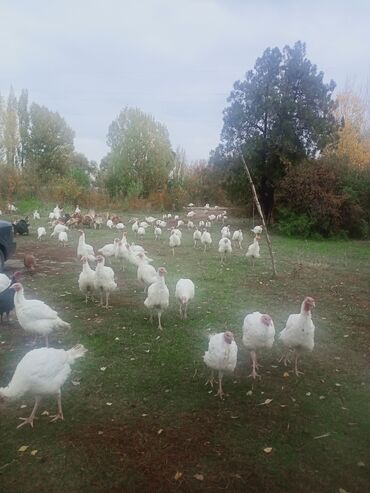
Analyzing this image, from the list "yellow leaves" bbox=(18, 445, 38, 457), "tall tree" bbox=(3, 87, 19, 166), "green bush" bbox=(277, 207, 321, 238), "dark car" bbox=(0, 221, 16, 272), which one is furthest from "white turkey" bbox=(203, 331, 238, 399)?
"tall tree" bbox=(3, 87, 19, 166)

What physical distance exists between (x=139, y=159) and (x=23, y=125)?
1386 centimetres

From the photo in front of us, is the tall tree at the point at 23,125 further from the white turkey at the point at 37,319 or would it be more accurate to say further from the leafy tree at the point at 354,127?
the white turkey at the point at 37,319

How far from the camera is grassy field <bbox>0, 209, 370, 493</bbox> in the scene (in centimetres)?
→ 419

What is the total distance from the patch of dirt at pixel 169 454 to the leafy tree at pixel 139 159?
107 feet

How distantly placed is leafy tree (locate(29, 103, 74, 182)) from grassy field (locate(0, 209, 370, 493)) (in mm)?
36499

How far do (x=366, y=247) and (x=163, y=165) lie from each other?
2236 centimetres

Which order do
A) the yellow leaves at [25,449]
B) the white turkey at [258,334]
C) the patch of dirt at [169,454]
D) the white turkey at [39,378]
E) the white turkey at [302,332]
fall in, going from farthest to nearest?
the white turkey at [302,332] < the white turkey at [258,334] < the white turkey at [39,378] < the yellow leaves at [25,449] < the patch of dirt at [169,454]

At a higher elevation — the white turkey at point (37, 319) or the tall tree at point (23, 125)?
the tall tree at point (23, 125)

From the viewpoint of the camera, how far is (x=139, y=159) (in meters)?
38.7

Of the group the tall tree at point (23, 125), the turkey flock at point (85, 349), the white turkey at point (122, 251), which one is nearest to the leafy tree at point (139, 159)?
the tall tree at point (23, 125)

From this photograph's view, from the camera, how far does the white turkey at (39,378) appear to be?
483 cm

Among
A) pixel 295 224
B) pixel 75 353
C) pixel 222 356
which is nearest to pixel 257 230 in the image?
A: pixel 295 224

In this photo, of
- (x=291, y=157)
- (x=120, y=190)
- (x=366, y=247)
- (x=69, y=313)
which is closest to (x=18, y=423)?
(x=69, y=313)

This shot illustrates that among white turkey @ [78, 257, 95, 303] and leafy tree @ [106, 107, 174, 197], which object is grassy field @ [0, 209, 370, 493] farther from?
leafy tree @ [106, 107, 174, 197]
